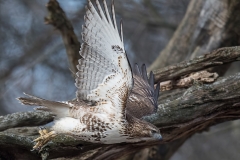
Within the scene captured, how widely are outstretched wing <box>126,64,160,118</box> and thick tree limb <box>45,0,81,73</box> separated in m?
0.92

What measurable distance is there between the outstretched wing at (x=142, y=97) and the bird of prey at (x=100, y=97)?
0.60ft

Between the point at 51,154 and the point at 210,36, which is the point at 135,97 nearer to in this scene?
the point at 51,154

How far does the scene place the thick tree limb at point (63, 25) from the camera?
4.59 metres

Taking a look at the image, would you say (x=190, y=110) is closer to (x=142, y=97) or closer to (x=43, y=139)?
(x=142, y=97)

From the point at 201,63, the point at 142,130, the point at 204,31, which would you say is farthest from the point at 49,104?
the point at 204,31

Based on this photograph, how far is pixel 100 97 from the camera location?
327cm

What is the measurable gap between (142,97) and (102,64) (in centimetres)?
78

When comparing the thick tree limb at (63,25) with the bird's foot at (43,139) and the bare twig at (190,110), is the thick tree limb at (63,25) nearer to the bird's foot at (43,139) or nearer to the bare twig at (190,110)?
the bare twig at (190,110)

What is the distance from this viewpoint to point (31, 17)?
304 inches

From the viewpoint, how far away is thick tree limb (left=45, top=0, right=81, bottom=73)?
4594mm

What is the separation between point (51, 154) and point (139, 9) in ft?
14.3

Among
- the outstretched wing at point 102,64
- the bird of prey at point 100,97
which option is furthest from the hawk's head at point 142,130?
the outstretched wing at point 102,64

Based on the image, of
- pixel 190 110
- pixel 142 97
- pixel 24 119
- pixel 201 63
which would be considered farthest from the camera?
pixel 201 63

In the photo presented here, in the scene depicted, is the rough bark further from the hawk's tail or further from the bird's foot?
the hawk's tail
